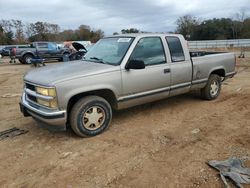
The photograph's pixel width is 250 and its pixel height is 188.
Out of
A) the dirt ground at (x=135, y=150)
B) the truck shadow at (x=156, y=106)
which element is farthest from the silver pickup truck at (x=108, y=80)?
the truck shadow at (x=156, y=106)

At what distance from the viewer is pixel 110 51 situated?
5.39 metres

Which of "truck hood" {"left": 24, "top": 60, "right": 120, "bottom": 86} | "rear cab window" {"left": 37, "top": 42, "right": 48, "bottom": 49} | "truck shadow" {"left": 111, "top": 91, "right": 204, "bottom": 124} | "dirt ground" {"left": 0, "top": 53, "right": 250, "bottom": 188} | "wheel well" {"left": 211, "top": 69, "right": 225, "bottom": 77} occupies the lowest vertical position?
"dirt ground" {"left": 0, "top": 53, "right": 250, "bottom": 188}

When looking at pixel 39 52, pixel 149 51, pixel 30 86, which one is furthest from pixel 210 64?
pixel 39 52

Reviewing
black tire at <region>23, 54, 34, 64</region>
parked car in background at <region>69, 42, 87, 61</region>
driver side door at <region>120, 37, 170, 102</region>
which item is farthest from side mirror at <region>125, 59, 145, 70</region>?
black tire at <region>23, 54, 34, 64</region>

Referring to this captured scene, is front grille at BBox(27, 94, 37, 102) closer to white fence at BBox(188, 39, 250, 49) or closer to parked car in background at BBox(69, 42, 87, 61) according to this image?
parked car in background at BBox(69, 42, 87, 61)

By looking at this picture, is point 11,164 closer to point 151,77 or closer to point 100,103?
point 100,103

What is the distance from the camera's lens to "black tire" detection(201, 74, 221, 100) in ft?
22.2

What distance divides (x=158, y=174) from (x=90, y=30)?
67327mm

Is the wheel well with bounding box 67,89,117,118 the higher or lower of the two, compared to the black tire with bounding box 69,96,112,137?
higher

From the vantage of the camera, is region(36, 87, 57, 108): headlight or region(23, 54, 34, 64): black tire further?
region(23, 54, 34, 64): black tire

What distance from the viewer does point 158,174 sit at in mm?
3461

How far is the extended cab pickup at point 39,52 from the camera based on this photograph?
22031mm

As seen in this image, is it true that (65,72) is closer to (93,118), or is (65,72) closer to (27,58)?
(93,118)

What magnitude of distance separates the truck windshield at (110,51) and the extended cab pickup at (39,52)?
16.9 m
